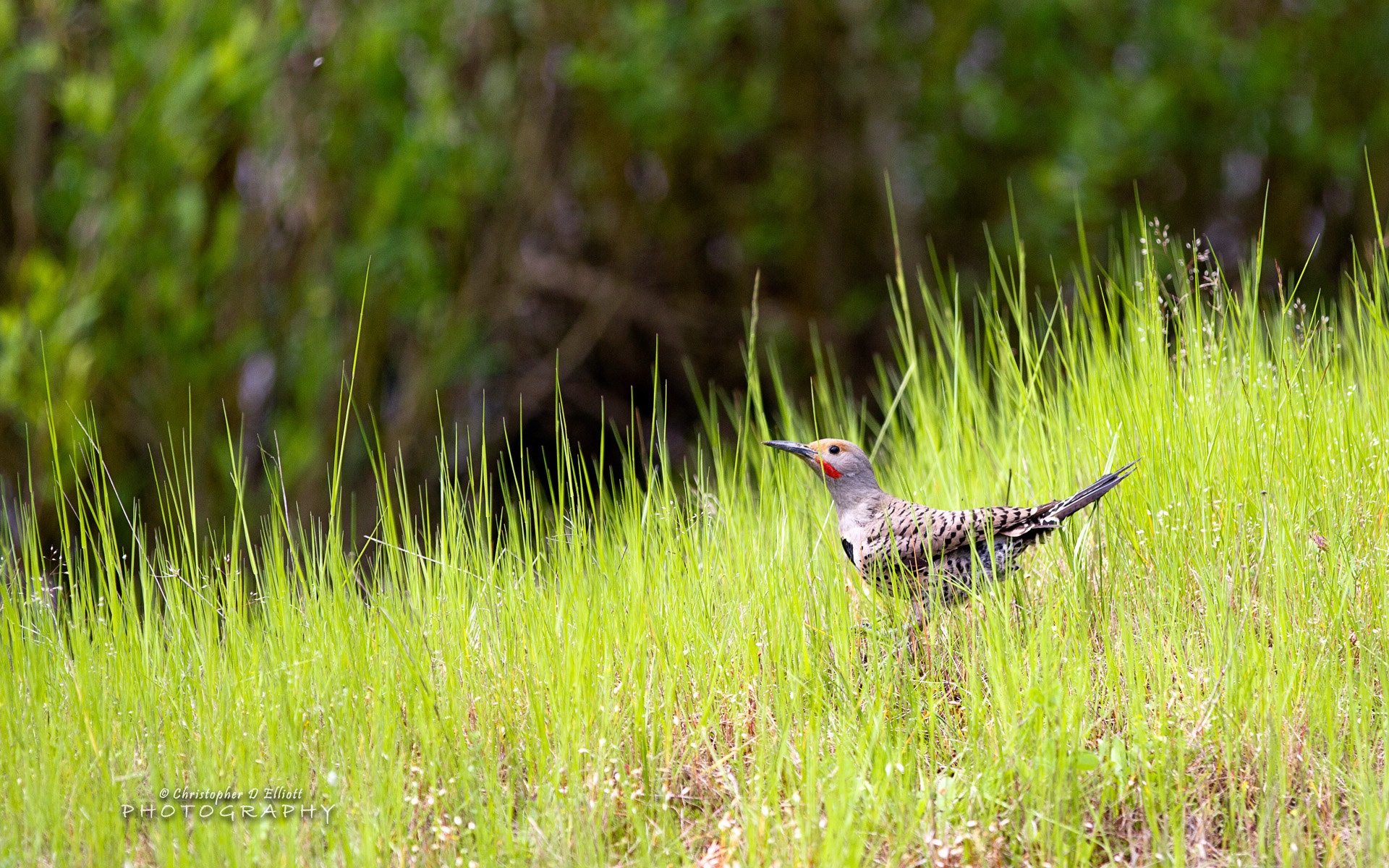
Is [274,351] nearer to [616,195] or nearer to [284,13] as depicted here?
[284,13]

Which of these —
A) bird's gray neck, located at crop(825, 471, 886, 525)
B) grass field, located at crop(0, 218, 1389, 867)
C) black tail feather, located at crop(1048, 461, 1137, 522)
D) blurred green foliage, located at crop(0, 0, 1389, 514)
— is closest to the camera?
grass field, located at crop(0, 218, 1389, 867)

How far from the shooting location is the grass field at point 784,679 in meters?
2.55

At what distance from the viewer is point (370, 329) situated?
7184 mm

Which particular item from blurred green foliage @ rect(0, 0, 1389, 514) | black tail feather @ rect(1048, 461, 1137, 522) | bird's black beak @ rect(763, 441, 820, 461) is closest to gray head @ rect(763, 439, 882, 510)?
bird's black beak @ rect(763, 441, 820, 461)

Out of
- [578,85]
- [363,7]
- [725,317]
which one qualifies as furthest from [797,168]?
[363,7]

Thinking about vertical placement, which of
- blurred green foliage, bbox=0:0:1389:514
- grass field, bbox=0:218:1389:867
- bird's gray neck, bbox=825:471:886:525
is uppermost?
blurred green foliage, bbox=0:0:1389:514

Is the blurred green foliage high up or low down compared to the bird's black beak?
up

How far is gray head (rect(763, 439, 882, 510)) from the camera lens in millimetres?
3609

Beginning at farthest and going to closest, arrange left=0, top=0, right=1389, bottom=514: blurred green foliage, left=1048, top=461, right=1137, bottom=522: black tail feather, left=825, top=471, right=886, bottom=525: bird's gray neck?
left=0, top=0, right=1389, bottom=514: blurred green foliage
left=825, top=471, right=886, bottom=525: bird's gray neck
left=1048, top=461, right=1137, bottom=522: black tail feather

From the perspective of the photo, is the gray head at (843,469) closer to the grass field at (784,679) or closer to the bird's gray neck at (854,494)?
the bird's gray neck at (854,494)

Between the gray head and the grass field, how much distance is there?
0.19 metres

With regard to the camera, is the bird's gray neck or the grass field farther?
the bird's gray neck

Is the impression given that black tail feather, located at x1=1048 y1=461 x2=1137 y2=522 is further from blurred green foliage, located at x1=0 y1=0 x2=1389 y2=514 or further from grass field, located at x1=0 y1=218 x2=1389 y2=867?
blurred green foliage, located at x1=0 y1=0 x2=1389 y2=514

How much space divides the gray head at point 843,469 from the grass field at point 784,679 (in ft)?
0.63
